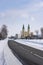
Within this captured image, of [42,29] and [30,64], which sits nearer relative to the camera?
[30,64]

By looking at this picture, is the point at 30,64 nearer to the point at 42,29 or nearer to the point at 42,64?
the point at 42,64

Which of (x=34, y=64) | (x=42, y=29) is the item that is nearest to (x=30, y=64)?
(x=34, y=64)

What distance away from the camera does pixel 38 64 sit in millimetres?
12875

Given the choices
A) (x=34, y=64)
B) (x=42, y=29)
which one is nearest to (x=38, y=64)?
(x=34, y=64)

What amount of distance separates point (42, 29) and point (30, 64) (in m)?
168

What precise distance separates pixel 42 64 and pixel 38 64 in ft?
0.83

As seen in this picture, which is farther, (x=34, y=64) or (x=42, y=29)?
(x=42, y=29)

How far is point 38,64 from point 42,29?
550ft

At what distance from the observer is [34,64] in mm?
12914

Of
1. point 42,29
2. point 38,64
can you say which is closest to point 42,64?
point 38,64

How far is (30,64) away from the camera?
12984 mm

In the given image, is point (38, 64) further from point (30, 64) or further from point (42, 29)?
point (42, 29)

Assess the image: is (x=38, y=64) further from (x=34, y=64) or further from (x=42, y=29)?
(x=42, y=29)

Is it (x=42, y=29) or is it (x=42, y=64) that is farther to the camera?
(x=42, y=29)
